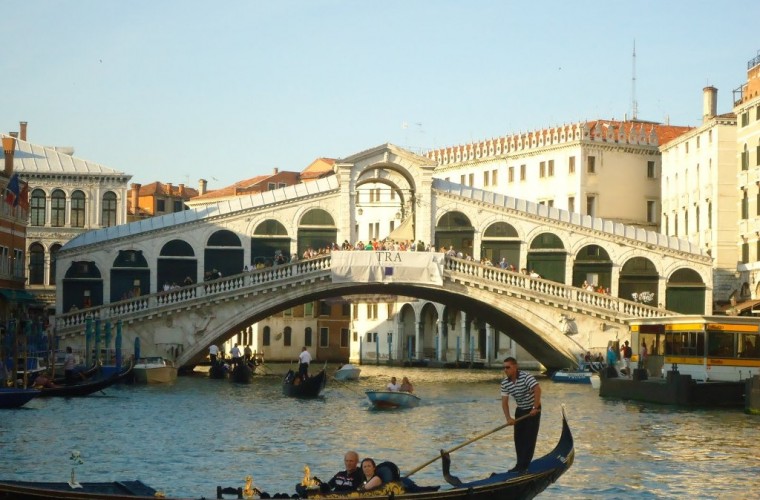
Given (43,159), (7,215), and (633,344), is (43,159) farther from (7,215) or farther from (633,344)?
(633,344)

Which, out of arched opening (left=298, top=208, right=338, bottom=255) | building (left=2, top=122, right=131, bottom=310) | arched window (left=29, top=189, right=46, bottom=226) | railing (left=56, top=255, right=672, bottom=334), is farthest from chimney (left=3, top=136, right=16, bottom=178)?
arched opening (left=298, top=208, right=338, bottom=255)

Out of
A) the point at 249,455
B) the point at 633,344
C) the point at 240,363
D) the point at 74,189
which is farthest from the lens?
the point at 74,189

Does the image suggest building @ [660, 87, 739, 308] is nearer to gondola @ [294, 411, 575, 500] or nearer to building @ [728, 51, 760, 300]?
building @ [728, 51, 760, 300]

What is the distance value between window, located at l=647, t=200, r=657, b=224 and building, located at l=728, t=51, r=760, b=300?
12.6 metres

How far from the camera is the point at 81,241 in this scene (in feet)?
155

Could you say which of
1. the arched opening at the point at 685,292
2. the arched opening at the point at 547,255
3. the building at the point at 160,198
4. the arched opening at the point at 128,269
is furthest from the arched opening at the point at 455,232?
the building at the point at 160,198

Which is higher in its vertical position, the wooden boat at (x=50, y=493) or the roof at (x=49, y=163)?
the roof at (x=49, y=163)

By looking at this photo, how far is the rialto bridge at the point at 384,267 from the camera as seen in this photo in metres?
44.8

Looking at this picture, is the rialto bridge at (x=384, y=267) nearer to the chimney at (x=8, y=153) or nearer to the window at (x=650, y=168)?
the chimney at (x=8, y=153)

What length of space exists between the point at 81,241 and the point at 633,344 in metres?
17.7

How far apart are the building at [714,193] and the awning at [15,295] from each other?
21750 mm

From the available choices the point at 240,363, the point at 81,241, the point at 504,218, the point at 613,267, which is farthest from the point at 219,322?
the point at 613,267

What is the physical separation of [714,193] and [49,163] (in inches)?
917

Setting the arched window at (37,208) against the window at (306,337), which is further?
the window at (306,337)
